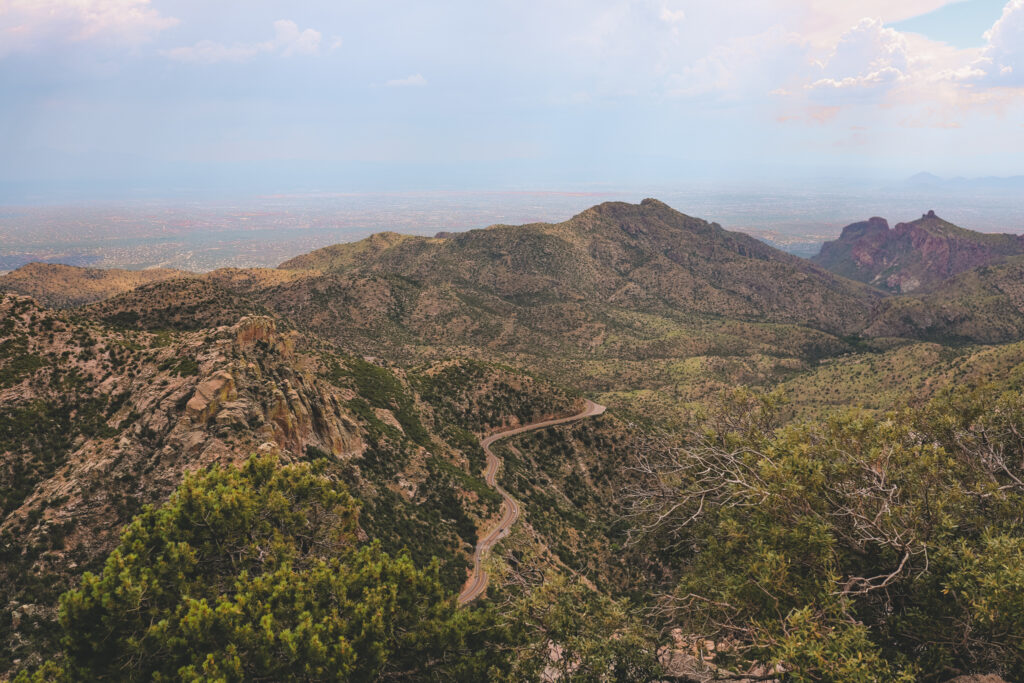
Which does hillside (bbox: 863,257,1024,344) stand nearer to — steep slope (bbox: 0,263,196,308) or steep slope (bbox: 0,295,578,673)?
steep slope (bbox: 0,295,578,673)

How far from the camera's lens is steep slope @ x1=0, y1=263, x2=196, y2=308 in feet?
463

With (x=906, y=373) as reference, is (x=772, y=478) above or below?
above

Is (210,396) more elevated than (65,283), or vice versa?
(65,283)

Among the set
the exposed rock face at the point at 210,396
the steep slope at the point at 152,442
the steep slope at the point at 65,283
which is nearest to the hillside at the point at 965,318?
the steep slope at the point at 152,442

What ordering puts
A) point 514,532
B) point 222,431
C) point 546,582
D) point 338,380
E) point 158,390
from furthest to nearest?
point 338,380
point 514,532
point 158,390
point 222,431
point 546,582

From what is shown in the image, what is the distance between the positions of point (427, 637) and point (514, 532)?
3410cm

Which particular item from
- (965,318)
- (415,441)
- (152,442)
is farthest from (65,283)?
(965,318)

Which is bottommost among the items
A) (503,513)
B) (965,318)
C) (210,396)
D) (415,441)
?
(503,513)

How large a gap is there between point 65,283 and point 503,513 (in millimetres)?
177972

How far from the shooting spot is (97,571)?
27.7 metres

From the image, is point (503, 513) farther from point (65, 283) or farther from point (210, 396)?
point (65, 283)

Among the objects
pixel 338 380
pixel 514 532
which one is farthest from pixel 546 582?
pixel 338 380

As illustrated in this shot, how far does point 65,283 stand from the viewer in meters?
153

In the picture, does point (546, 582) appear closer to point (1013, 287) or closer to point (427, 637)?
point (427, 637)
